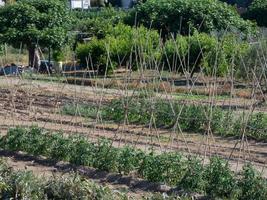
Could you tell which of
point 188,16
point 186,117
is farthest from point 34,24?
point 186,117

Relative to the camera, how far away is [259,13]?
35.2 meters

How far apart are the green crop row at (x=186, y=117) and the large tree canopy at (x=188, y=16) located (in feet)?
32.9

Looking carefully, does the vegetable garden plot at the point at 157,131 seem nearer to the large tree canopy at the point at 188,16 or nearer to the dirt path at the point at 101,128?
the dirt path at the point at 101,128

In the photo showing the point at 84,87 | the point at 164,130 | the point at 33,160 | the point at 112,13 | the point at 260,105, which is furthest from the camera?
the point at 112,13

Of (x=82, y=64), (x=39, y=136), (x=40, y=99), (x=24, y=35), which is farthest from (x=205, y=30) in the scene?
(x=39, y=136)

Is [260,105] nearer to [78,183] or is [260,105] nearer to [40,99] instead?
[40,99]

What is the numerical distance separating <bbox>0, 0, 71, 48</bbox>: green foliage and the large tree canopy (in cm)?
260

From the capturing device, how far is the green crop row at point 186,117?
459 inches

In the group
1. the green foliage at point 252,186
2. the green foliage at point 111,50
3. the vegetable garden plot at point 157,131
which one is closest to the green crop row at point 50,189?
the vegetable garden plot at point 157,131

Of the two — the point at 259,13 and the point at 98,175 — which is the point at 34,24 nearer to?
the point at 98,175

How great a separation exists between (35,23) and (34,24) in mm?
149

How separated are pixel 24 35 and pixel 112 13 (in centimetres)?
1094

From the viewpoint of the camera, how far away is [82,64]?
75.0ft

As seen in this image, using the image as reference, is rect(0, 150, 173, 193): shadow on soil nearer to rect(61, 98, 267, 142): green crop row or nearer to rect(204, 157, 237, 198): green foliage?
rect(204, 157, 237, 198): green foliage
